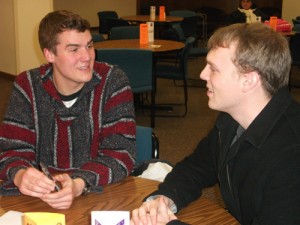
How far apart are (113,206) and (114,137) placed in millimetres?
426

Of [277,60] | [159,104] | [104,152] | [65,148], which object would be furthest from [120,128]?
[159,104]

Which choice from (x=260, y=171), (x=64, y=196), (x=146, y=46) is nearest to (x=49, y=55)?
(x=64, y=196)

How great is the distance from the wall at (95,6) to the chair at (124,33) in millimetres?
5393

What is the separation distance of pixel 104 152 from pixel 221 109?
57cm

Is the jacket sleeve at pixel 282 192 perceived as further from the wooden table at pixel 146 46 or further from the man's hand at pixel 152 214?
the wooden table at pixel 146 46

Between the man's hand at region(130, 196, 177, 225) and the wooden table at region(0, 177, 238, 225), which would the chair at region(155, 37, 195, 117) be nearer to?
the wooden table at region(0, 177, 238, 225)

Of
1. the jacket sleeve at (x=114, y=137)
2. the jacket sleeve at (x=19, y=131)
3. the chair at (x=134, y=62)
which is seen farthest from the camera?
the chair at (x=134, y=62)

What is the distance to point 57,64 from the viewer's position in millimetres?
2010

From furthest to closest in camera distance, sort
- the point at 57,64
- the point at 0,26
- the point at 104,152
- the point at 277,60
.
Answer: the point at 0,26, the point at 57,64, the point at 104,152, the point at 277,60

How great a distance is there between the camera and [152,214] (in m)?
1.43

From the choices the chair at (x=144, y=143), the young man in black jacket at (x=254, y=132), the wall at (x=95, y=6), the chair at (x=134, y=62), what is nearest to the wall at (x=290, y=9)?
the wall at (x=95, y=6)

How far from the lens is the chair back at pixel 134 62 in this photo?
14.3 feet

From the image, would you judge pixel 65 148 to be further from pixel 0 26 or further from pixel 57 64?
pixel 0 26

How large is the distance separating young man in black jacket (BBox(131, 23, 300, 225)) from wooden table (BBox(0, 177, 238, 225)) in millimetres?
57
